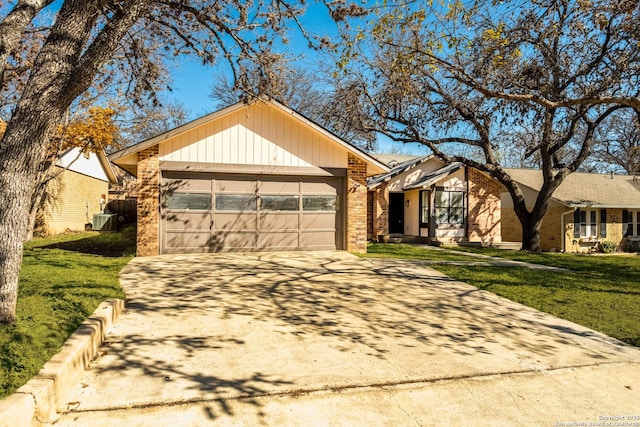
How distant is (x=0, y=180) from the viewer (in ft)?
13.2

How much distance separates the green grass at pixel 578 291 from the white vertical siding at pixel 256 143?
462 centimetres

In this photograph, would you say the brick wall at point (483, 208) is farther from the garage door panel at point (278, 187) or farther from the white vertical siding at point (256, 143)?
the garage door panel at point (278, 187)

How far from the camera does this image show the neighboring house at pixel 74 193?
61.4 ft

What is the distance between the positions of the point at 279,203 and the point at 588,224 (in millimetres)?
20447

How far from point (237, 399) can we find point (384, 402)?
122 cm

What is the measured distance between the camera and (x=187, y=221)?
35.7 feet

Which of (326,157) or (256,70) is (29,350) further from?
(326,157)

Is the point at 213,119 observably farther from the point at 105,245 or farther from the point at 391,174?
the point at 391,174

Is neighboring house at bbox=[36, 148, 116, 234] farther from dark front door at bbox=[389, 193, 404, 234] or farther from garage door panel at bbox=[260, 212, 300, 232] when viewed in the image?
dark front door at bbox=[389, 193, 404, 234]

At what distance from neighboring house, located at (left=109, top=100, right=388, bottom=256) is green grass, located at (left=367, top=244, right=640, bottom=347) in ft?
11.8

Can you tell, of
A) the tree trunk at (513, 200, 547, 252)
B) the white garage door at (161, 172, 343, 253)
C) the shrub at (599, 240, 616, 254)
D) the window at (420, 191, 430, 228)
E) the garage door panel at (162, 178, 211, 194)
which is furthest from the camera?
the shrub at (599, 240, 616, 254)

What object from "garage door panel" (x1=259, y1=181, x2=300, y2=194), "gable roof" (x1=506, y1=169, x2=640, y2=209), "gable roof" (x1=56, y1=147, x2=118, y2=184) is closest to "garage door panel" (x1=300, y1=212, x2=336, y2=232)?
"garage door panel" (x1=259, y1=181, x2=300, y2=194)

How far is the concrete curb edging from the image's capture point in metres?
2.62

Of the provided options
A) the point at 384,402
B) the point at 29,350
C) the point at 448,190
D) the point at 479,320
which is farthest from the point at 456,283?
the point at 448,190
